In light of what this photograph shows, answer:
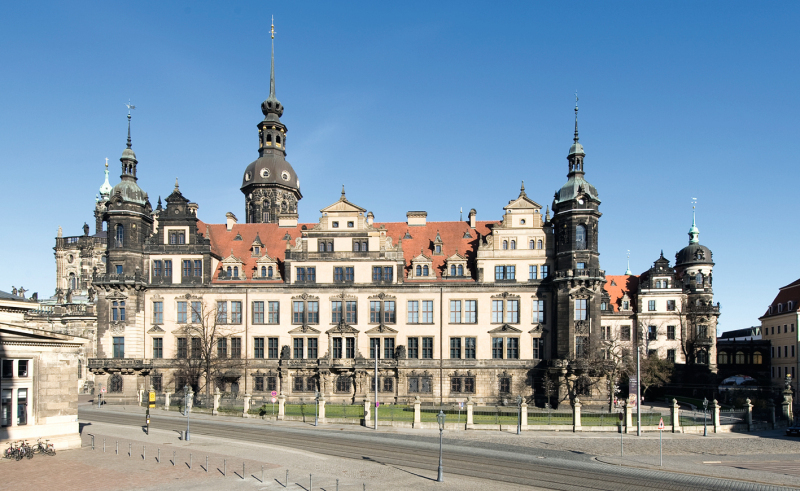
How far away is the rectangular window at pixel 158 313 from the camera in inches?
2402

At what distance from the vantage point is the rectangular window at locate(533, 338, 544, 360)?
193 ft

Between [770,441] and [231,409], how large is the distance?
133 feet

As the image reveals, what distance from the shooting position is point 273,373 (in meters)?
59.4

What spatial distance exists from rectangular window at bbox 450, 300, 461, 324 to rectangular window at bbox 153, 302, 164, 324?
2892 cm

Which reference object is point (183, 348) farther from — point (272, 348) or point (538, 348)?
point (538, 348)

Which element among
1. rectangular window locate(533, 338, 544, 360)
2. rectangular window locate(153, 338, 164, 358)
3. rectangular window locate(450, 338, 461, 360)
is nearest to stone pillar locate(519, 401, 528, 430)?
rectangular window locate(533, 338, 544, 360)

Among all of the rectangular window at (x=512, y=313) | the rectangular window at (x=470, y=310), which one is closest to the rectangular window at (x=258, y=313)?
the rectangular window at (x=470, y=310)

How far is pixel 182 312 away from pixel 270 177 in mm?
25531

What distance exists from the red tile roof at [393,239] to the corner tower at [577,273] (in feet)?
26.9

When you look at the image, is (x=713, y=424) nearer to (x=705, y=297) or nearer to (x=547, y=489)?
(x=547, y=489)

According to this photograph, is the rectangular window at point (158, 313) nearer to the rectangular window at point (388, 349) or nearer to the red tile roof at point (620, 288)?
the rectangular window at point (388, 349)

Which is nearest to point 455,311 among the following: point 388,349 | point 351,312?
point 388,349

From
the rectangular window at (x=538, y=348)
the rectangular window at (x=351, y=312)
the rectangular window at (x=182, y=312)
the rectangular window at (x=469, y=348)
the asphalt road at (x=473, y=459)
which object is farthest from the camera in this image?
the rectangular window at (x=182, y=312)

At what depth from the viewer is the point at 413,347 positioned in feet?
196
